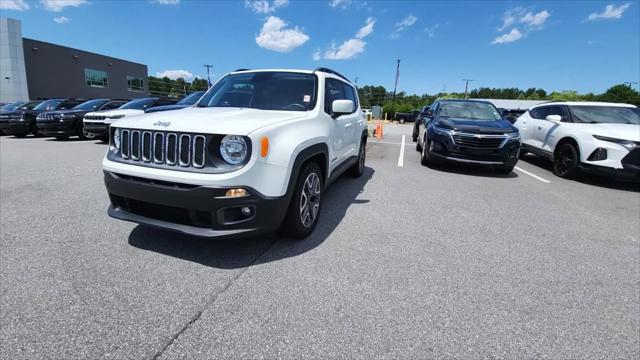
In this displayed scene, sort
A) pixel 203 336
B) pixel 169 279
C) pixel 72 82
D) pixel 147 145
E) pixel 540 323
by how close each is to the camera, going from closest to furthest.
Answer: pixel 203 336, pixel 540 323, pixel 169 279, pixel 147 145, pixel 72 82

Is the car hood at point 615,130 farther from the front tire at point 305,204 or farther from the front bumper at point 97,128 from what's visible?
the front bumper at point 97,128

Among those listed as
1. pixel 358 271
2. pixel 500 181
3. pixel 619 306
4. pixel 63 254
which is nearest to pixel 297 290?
pixel 358 271

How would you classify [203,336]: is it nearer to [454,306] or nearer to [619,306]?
[454,306]

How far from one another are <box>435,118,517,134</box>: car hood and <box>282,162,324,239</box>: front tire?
4166mm

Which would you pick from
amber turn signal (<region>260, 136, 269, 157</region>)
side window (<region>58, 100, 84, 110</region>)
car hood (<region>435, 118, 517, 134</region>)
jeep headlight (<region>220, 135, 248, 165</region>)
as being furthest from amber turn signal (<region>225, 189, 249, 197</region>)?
side window (<region>58, 100, 84, 110</region>)

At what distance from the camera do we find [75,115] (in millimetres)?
11211

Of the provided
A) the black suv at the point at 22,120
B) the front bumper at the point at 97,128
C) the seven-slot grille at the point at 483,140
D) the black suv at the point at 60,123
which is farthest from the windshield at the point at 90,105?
the seven-slot grille at the point at 483,140

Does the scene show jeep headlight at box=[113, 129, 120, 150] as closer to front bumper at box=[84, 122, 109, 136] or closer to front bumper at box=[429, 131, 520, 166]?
front bumper at box=[429, 131, 520, 166]

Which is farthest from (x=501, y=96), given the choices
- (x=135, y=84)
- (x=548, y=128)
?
(x=548, y=128)

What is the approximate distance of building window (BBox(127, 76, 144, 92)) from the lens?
135 ft

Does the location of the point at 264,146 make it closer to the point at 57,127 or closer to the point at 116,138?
the point at 116,138

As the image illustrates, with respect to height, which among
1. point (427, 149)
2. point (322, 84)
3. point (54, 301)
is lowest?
point (54, 301)

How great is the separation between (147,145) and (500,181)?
615cm

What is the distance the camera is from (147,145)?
2701 mm
